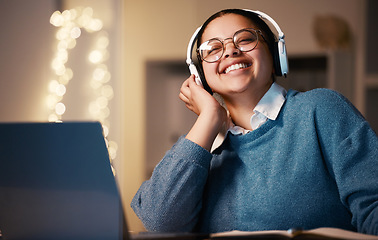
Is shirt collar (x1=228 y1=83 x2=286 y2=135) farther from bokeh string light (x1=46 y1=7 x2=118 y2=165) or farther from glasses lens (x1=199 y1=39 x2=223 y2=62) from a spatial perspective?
bokeh string light (x1=46 y1=7 x2=118 y2=165)

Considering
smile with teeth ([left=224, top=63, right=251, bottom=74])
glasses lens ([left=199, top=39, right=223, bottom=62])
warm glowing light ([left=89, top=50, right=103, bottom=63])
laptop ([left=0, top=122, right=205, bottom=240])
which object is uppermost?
glasses lens ([left=199, top=39, right=223, bottom=62])

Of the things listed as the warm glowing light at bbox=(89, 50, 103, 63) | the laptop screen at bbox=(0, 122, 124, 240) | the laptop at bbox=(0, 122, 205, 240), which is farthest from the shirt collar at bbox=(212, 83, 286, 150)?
the warm glowing light at bbox=(89, 50, 103, 63)

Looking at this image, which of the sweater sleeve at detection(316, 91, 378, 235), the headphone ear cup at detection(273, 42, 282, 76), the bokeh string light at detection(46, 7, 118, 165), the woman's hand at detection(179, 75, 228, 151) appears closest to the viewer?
the sweater sleeve at detection(316, 91, 378, 235)

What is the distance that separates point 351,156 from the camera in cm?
82

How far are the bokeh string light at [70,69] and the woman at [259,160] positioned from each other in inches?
67.9

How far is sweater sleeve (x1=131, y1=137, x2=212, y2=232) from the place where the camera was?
2.91 ft

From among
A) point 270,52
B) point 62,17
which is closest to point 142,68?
point 62,17

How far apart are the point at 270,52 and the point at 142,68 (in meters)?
2.69

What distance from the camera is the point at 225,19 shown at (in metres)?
1.01

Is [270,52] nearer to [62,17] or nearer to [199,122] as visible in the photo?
[199,122]

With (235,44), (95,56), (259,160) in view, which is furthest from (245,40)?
(95,56)

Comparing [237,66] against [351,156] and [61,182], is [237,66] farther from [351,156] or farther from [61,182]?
[61,182]

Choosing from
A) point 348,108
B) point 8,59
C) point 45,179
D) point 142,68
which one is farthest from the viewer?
point 142,68

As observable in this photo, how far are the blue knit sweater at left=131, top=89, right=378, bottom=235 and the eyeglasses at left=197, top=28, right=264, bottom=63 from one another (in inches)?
7.4
